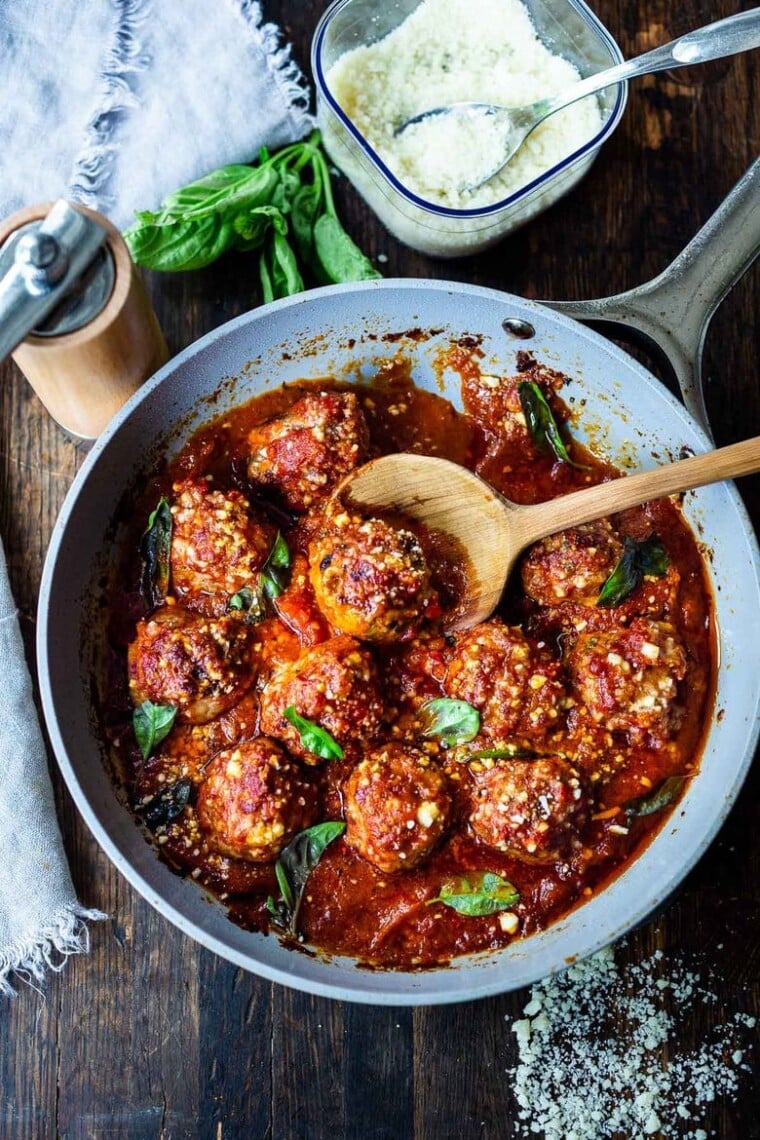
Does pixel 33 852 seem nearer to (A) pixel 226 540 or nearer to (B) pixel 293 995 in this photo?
(B) pixel 293 995

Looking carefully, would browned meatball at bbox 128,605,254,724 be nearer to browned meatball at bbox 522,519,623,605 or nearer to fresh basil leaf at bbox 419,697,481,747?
fresh basil leaf at bbox 419,697,481,747

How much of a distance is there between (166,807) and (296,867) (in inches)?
18.2

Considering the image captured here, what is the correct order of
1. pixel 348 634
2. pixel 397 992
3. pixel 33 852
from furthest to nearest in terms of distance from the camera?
1. pixel 33 852
2. pixel 348 634
3. pixel 397 992

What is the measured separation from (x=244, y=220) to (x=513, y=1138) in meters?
3.31

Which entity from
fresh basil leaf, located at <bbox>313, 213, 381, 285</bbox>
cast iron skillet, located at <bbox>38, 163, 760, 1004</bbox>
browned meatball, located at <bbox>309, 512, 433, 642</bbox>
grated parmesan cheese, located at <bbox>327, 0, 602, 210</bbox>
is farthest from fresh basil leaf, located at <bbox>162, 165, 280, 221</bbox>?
browned meatball, located at <bbox>309, 512, 433, 642</bbox>

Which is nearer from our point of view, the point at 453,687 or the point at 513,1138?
the point at 453,687

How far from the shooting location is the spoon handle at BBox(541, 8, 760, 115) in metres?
3.27

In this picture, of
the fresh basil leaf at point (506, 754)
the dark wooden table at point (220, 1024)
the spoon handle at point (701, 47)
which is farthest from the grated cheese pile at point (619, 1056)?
the spoon handle at point (701, 47)

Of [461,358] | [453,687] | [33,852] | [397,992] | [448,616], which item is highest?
[461,358]

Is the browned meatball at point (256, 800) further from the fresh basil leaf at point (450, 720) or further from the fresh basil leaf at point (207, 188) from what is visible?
the fresh basil leaf at point (207, 188)

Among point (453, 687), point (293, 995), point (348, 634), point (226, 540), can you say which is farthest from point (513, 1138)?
point (226, 540)

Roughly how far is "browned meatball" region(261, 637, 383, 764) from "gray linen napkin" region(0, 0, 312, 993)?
1.83 meters

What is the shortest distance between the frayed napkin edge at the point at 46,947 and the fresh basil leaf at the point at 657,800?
6.04ft

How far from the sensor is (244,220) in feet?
11.7
